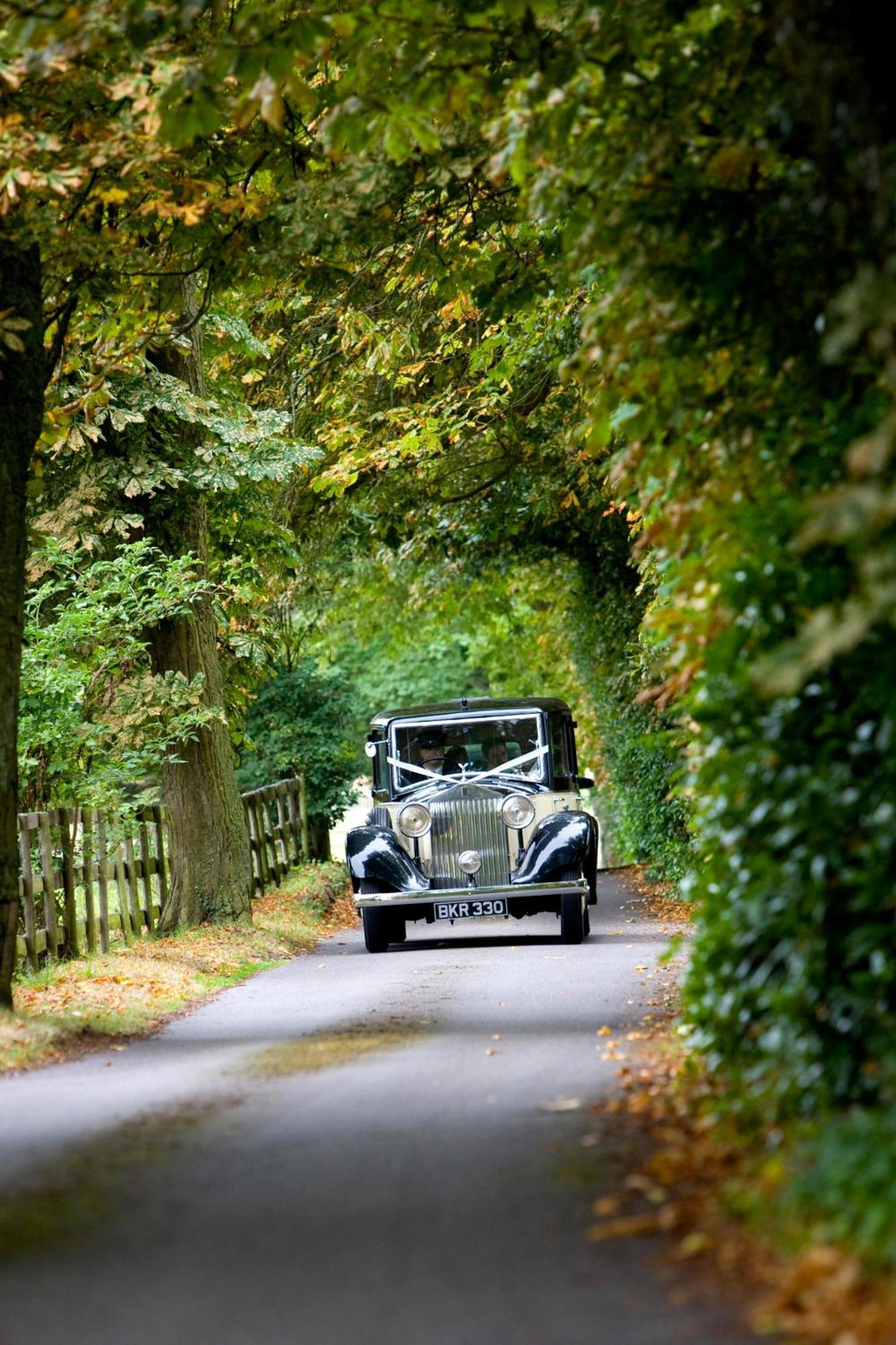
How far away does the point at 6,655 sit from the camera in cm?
1097

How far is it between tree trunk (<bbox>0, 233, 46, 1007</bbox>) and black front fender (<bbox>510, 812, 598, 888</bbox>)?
647 centimetres

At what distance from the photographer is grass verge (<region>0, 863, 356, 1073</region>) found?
34.7ft

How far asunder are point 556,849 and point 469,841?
1.05m

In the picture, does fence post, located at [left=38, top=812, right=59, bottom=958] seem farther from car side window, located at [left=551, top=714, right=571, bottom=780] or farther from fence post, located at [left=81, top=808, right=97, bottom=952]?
car side window, located at [left=551, top=714, right=571, bottom=780]

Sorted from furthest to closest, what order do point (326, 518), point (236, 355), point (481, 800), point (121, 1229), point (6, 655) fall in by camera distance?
point (326, 518), point (236, 355), point (481, 800), point (6, 655), point (121, 1229)

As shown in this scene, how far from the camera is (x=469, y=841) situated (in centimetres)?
1694

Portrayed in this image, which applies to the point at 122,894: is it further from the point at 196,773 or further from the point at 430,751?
the point at 430,751

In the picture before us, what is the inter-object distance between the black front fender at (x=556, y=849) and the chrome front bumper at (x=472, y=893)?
10cm

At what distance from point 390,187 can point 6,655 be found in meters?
4.17

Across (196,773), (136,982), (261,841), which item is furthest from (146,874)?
(261,841)

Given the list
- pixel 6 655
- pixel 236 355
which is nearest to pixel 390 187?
pixel 6 655

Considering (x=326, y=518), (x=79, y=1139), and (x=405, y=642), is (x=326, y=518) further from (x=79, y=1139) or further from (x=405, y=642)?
(x=79, y=1139)

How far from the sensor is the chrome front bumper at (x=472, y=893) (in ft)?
53.5

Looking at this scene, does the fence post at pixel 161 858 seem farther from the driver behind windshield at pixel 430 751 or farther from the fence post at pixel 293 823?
the fence post at pixel 293 823
